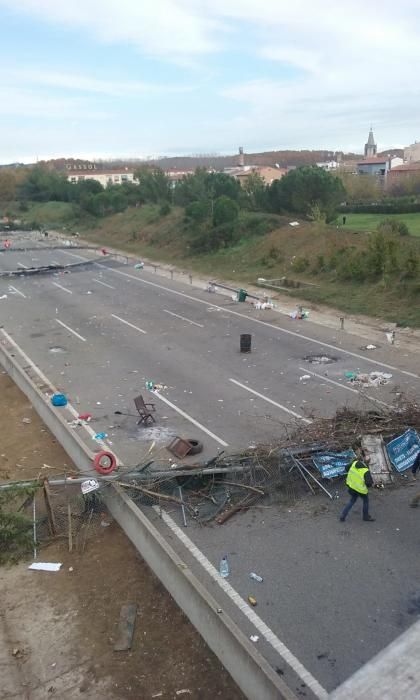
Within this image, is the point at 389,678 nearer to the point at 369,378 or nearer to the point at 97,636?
the point at 97,636

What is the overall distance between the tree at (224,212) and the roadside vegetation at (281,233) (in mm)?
70

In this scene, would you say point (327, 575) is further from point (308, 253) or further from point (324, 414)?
point (308, 253)

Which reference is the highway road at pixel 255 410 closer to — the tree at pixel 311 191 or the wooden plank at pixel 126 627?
the wooden plank at pixel 126 627

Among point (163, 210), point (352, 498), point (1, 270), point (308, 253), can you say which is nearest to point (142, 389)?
point (352, 498)

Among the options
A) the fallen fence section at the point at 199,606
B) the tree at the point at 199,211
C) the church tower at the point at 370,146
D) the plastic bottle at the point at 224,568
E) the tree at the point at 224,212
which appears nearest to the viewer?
the fallen fence section at the point at 199,606

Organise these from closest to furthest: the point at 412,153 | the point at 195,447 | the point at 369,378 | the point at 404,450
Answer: the point at 404,450 → the point at 195,447 → the point at 369,378 → the point at 412,153

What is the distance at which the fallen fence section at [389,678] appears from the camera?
484 centimetres

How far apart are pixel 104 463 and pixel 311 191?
33.6 m

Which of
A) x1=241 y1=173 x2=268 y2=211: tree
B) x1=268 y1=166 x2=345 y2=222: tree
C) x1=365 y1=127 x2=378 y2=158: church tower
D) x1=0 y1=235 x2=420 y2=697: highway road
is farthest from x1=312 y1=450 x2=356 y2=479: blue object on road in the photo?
x1=365 y1=127 x2=378 y2=158: church tower

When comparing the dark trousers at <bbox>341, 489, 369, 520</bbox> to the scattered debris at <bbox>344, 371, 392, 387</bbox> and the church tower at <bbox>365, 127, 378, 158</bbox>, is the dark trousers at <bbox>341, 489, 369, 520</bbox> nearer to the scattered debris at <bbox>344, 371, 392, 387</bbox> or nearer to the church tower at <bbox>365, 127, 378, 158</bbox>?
the scattered debris at <bbox>344, 371, 392, 387</bbox>

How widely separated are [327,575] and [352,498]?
1.45 meters

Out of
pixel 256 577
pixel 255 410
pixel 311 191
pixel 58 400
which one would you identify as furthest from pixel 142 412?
pixel 311 191

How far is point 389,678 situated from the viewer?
16.5 ft

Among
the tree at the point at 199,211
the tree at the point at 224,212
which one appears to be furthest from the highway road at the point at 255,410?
the tree at the point at 199,211
